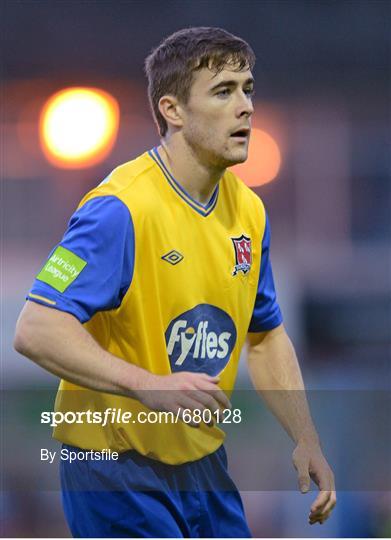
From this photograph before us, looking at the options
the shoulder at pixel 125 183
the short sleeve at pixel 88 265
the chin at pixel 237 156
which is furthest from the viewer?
the chin at pixel 237 156

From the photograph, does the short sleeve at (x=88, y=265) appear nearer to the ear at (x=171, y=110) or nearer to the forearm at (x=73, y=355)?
the forearm at (x=73, y=355)

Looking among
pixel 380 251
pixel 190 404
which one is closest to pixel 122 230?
pixel 190 404

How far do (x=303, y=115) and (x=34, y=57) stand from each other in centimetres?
130

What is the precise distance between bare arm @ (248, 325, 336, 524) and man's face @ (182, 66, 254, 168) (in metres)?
0.54

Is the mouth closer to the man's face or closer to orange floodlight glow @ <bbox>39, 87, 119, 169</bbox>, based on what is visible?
the man's face

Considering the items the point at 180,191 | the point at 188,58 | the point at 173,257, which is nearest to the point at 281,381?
the point at 173,257

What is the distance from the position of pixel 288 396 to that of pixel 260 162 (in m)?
2.14

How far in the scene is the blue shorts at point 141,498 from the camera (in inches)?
93.7

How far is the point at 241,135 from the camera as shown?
256 cm

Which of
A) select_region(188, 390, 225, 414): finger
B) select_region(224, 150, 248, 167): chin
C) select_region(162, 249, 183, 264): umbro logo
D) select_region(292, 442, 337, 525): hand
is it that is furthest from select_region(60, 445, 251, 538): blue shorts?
select_region(224, 150, 248, 167): chin

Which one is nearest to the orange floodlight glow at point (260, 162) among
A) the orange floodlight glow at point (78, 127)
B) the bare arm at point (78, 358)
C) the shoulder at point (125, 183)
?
the orange floodlight glow at point (78, 127)

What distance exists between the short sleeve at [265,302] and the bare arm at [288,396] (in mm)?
30

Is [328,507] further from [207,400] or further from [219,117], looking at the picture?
[219,117]

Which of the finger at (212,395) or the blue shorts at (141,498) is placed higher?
the finger at (212,395)
